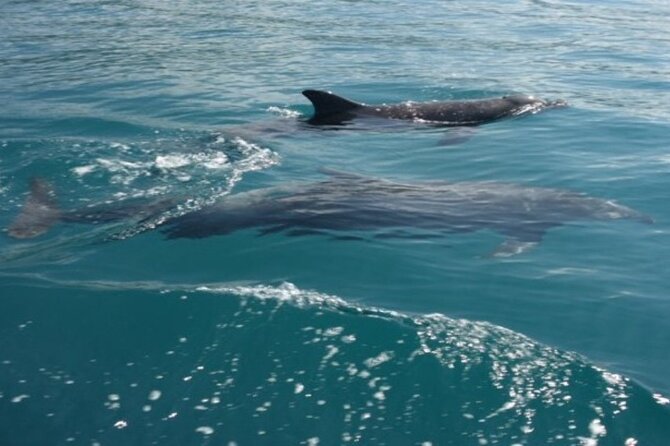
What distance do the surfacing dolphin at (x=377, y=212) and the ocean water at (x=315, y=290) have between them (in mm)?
197

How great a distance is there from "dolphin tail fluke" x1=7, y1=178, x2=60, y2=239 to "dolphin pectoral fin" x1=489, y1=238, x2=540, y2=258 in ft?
17.6

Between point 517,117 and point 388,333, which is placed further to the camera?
point 517,117

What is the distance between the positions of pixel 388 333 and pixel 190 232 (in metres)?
3.33

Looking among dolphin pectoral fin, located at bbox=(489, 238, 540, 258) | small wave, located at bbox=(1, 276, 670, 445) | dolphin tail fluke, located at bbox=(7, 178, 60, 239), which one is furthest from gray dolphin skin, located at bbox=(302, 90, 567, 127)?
small wave, located at bbox=(1, 276, 670, 445)

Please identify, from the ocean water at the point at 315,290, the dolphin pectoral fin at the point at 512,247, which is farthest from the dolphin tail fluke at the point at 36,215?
the dolphin pectoral fin at the point at 512,247

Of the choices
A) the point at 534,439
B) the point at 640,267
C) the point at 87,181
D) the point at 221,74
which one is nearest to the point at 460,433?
the point at 534,439

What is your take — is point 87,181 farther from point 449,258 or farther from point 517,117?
point 517,117

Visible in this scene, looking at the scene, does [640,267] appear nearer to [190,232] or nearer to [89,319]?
[190,232]

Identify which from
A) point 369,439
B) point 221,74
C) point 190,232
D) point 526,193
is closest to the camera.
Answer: point 369,439

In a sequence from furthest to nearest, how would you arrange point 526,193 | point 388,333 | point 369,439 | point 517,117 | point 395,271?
1. point 517,117
2. point 526,193
3. point 395,271
4. point 388,333
5. point 369,439

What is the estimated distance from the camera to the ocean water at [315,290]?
26.0 ft

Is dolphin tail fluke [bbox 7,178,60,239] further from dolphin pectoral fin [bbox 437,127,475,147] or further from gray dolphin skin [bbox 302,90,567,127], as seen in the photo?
dolphin pectoral fin [bbox 437,127,475,147]

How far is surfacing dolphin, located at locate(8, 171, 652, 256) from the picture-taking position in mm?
11648

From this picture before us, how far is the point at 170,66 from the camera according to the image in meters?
22.9
